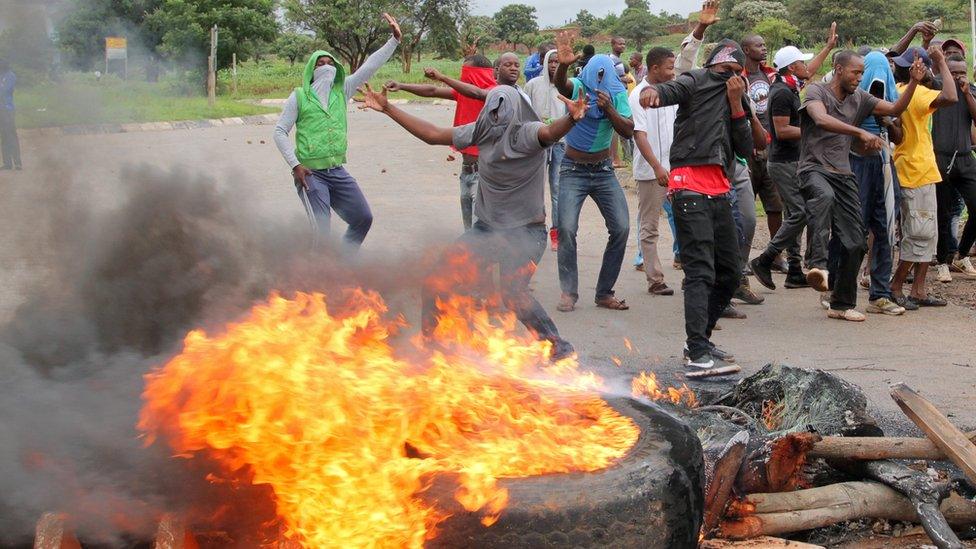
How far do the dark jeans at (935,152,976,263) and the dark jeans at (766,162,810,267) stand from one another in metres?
1.36

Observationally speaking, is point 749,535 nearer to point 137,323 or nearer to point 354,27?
point 137,323

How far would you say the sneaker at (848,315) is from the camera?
25.1ft

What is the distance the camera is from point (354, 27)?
54562mm

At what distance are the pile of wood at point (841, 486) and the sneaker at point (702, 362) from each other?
1.83m

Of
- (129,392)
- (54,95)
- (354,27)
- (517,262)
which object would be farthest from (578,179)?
(354,27)

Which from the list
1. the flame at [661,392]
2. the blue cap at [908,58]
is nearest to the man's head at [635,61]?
the blue cap at [908,58]

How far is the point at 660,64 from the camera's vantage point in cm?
770

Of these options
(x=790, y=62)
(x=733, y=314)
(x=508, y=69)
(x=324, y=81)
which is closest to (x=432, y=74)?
(x=508, y=69)

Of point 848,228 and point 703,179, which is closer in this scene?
point 703,179

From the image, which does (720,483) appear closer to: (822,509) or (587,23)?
(822,509)

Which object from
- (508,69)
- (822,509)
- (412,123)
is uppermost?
(508,69)

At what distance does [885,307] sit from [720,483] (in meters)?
4.66

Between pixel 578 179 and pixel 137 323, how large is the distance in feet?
13.5

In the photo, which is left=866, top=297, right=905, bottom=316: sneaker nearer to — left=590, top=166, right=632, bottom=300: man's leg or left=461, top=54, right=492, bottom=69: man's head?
left=590, top=166, right=632, bottom=300: man's leg
